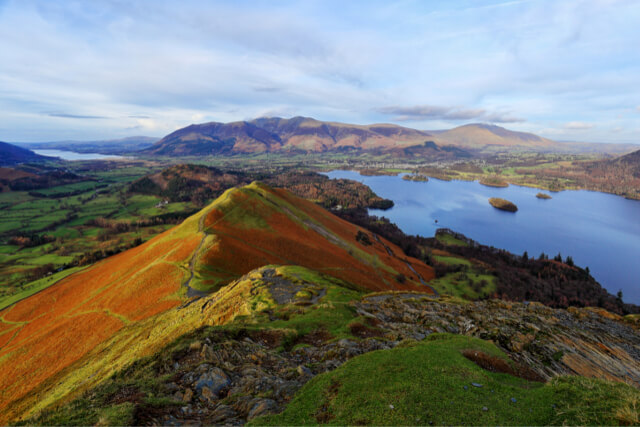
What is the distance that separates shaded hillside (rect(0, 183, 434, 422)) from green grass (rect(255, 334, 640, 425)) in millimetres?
20673

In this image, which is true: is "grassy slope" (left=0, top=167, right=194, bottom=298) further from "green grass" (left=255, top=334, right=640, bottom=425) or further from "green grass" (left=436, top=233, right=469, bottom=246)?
"green grass" (left=436, top=233, right=469, bottom=246)

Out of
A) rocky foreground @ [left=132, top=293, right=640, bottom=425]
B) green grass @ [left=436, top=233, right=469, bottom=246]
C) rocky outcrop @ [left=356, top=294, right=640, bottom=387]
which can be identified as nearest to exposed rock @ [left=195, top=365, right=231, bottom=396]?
rocky foreground @ [left=132, top=293, right=640, bottom=425]

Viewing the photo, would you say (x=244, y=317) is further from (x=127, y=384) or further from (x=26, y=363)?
(x=26, y=363)

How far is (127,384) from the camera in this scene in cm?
1423

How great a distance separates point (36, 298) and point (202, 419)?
8458cm

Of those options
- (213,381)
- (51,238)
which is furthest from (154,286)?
(51,238)

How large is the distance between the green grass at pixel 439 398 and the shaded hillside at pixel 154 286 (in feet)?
67.8

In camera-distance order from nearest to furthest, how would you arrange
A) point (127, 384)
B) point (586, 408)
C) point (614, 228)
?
point (586, 408) → point (127, 384) → point (614, 228)

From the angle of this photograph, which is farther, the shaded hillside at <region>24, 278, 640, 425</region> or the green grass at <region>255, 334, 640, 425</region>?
the shaded hillside at <region>24, 278, 640, 425</region>

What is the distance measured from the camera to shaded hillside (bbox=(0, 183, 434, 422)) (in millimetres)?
32438

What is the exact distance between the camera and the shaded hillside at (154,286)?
1277 inches

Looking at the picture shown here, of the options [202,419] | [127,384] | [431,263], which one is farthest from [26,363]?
[431,263]

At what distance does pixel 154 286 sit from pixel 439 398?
186 ft

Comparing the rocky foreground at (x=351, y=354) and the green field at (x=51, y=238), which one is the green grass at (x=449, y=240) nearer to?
the rocky foreground at (x=351, y=354)
